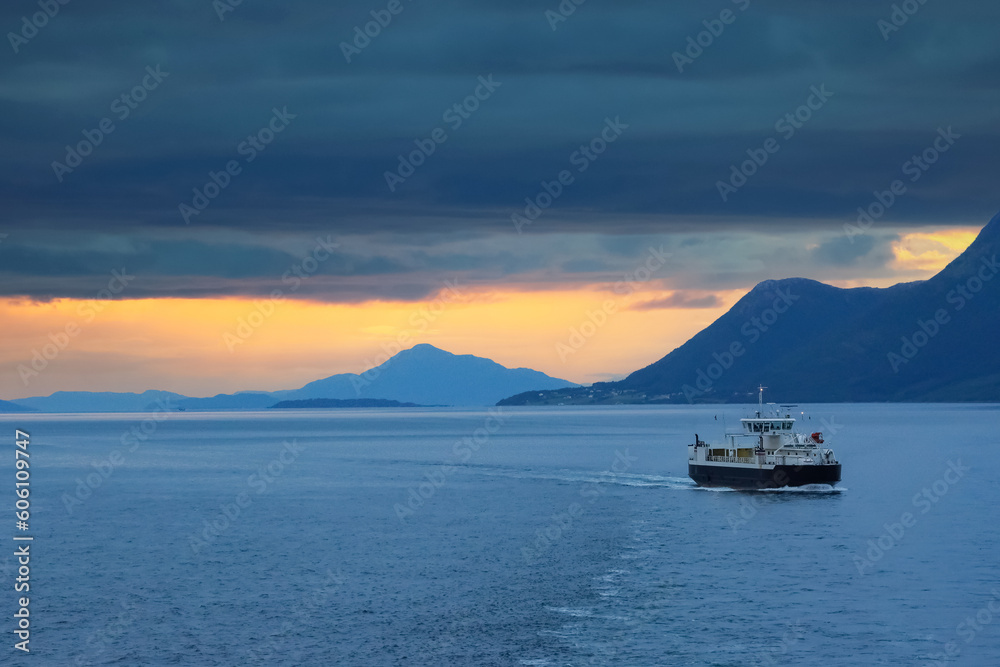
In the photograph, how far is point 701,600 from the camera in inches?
2908

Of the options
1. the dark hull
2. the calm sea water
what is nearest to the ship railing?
the dark hull

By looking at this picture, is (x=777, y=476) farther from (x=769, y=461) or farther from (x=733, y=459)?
(x=733, y=459)

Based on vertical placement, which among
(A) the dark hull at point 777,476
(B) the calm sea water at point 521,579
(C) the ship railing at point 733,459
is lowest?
(B) the calm sea water at point 521,579

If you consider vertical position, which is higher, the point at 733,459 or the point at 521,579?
the point at 733,459

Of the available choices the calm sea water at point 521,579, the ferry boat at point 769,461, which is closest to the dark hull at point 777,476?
the ferry boat at point 769,461

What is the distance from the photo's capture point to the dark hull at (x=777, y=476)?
140875 mm

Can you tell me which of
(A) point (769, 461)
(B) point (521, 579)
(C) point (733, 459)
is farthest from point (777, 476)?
(B) point (521, 579)

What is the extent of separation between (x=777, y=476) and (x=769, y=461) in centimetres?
283

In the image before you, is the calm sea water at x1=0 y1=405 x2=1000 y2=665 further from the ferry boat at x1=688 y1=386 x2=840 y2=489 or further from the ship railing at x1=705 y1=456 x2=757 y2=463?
the ship railing at x1=705 y1=456 x2=757 y2=463

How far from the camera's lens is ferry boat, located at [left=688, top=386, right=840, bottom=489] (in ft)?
463

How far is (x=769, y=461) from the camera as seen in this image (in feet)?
471

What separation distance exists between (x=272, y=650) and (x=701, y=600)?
94.2ft

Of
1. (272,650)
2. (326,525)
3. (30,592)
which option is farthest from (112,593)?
(326,525)

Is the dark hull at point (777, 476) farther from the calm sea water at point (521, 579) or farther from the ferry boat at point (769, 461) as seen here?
the calm sea water at point (521, 579)
